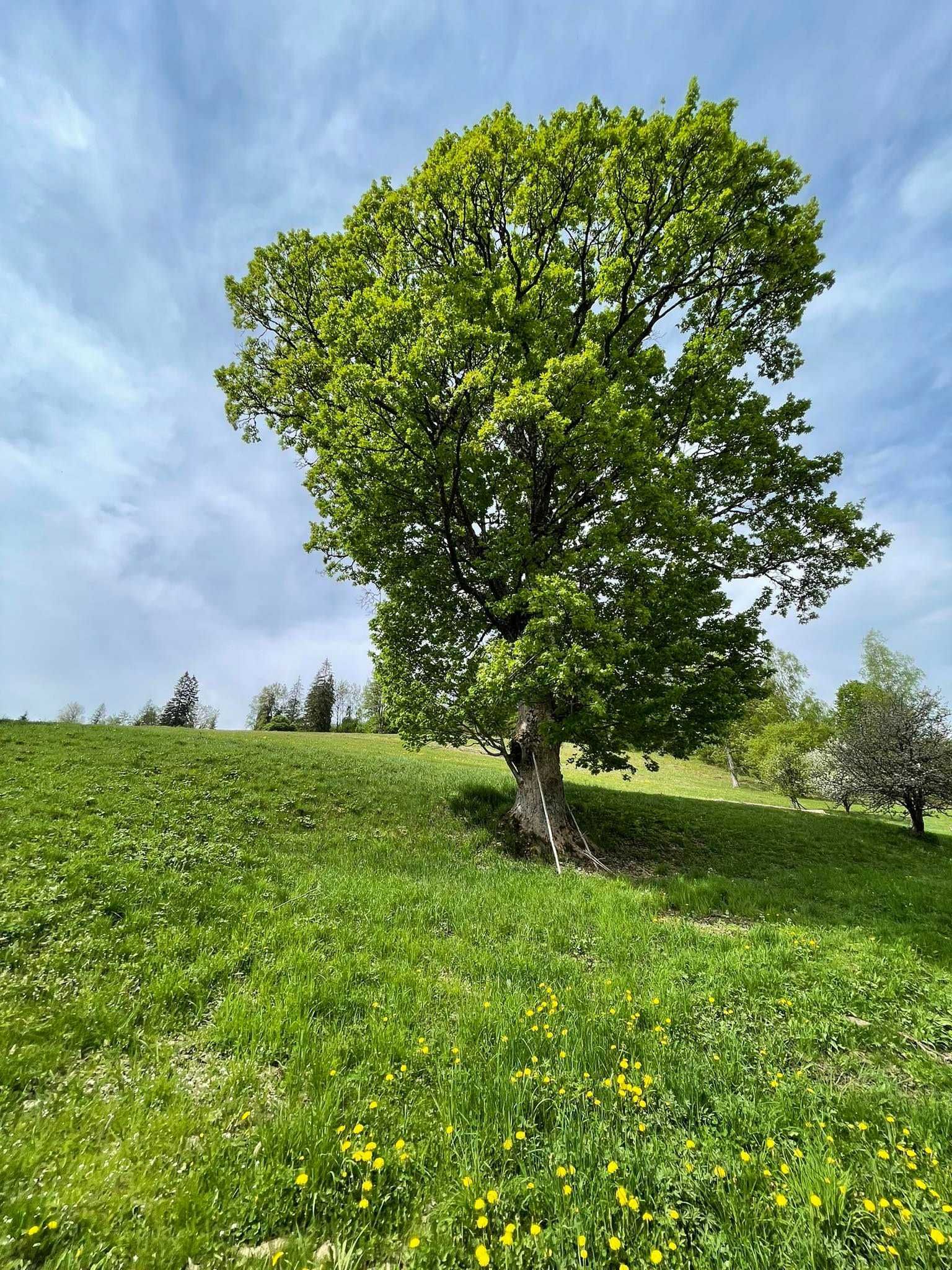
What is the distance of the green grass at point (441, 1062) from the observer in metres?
2.67

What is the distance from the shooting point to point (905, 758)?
19.9 metres

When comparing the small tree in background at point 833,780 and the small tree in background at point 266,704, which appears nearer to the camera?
the small tree in background at point 833,780

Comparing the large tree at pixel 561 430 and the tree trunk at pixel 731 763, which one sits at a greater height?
the large tree at pixel 561 430

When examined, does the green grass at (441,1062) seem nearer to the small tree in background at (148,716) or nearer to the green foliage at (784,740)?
the green foliage at (784,740)

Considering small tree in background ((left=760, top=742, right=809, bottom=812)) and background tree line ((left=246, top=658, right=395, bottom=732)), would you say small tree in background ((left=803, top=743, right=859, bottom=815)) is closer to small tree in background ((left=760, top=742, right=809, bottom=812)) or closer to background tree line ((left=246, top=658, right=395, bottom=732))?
small tree in background ((left=760, top=742, right=809, bottom=812))

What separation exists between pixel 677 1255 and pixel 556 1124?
976 millimetres

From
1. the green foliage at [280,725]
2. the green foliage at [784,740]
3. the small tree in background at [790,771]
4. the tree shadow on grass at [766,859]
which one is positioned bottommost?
the tree shadow on grass at [766,859]

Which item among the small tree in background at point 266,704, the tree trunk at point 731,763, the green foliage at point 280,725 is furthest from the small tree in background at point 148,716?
the tree trunk at point 731,763

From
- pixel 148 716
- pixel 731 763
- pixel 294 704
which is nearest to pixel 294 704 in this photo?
pixel 294 704

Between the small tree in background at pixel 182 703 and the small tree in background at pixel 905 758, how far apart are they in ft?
298

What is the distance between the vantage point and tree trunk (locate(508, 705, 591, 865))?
1248cm

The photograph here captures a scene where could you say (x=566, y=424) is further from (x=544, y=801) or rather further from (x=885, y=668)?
(x=885, y=668)

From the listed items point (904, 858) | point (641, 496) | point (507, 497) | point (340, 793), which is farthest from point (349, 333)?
point (904, 858)

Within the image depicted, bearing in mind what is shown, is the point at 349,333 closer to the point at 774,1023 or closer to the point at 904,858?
the point at 774,1023
